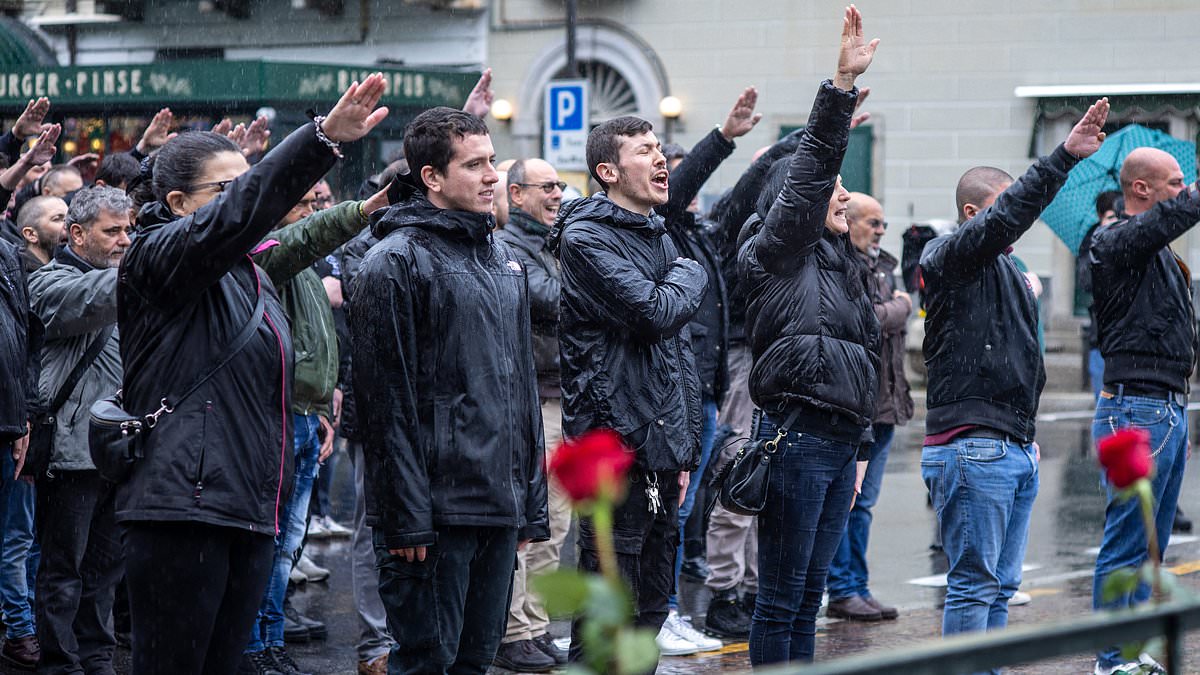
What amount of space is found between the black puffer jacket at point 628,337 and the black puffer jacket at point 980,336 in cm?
84

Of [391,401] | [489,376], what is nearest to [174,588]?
[391,401]

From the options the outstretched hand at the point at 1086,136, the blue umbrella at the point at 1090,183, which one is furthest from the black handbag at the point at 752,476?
the blue umbrella at the point at 1090,183

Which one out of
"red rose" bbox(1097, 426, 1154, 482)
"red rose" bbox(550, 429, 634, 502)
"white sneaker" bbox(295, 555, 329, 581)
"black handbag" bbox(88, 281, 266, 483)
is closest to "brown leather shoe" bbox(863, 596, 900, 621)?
"white sneaker" bbox(295, 555, 329, 581)

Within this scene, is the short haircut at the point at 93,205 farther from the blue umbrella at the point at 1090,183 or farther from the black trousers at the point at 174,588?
the blue umbrella at the point at 1090,183

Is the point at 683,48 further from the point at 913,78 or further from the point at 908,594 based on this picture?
the point at 908,594

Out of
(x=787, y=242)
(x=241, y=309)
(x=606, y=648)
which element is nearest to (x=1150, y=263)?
(x=787, y=242)

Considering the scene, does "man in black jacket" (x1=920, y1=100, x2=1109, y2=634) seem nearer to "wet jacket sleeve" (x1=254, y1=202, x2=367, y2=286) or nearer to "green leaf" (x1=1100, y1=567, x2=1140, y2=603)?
"wet jacket sleeve" (x1=254, y1=202, x2=367, y2=286)

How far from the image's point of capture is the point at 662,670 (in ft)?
20.6

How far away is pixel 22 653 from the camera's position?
6.24m

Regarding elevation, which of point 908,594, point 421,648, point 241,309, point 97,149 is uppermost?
point 97,149

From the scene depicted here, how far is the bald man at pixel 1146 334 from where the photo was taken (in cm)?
604

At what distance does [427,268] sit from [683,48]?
16621 millimetres

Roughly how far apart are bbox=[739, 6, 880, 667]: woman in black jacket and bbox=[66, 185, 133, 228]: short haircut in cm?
228

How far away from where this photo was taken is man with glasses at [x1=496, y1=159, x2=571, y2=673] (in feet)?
20.9
